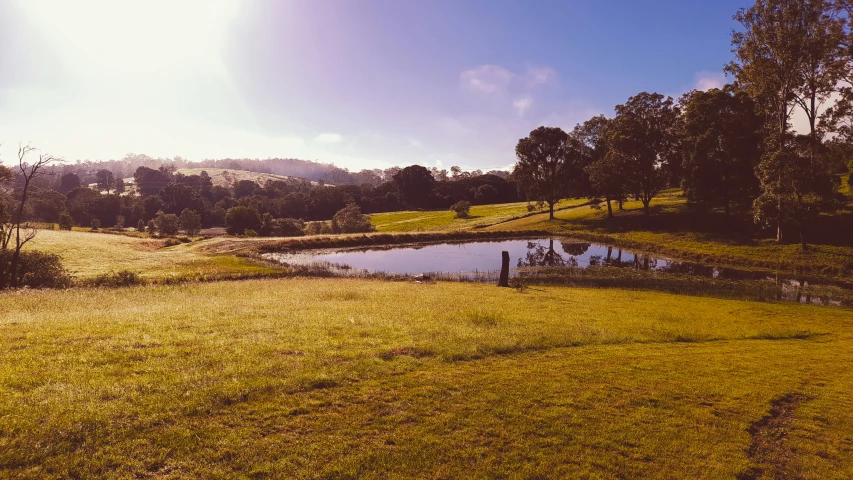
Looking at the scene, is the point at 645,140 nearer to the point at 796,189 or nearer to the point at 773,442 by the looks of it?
the point at 796,189

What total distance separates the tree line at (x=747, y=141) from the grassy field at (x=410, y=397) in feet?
120

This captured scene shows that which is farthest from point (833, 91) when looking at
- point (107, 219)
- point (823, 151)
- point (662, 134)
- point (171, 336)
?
point (107, 219)

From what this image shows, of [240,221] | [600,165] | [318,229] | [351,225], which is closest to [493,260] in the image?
[600,165]

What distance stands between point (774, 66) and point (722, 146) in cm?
1284

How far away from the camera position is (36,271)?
112 feet

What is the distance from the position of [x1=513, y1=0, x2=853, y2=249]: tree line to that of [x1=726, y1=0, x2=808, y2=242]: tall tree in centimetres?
11

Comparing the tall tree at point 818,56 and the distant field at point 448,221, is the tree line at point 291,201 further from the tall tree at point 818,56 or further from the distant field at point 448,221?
the tall tree at point 818,56

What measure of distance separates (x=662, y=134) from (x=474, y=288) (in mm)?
54777

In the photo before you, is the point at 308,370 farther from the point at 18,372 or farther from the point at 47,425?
the point at 18,372

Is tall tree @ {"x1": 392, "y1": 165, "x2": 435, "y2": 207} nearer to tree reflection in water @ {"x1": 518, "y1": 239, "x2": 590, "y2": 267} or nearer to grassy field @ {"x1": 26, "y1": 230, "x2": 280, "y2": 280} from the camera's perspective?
tree reflection in water @ {"x1": 518, "y1": 239, "x2": 590, "y2": 267}

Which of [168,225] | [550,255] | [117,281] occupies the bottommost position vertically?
[550,255]

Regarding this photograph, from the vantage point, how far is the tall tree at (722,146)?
5828cm

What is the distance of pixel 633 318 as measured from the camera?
913 inches

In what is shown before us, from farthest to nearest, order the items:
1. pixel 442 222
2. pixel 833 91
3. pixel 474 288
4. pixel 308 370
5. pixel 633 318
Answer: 1. pixel 442 222
2. pixel 833 91
3. pixel 474 288
4. pixel 633 318
5. pixel 308 370
